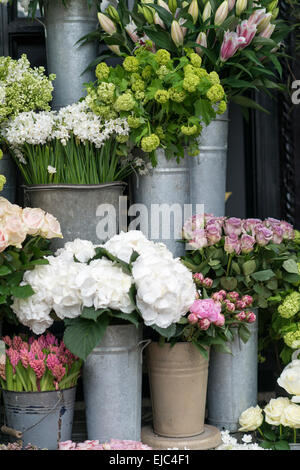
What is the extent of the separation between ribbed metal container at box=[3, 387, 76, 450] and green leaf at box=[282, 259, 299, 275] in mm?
800

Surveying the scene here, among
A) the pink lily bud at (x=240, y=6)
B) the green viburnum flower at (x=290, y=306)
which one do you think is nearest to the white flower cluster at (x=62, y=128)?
the pink lily bud at (x=240, y=6)

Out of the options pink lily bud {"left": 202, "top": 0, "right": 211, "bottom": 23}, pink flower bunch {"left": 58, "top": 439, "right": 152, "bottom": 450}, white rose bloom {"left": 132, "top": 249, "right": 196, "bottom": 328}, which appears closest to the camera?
pink flower bunch {"left": 58, "top": 439, "right": 152, "bottom": 450}

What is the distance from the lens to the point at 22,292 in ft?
5.93

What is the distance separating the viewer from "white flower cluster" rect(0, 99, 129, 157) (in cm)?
210

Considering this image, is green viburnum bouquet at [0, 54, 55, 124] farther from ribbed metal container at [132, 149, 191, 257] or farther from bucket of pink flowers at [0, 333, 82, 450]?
bucket of pink flowers at [0, 333, 82, 450]

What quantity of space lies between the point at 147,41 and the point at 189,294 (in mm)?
890

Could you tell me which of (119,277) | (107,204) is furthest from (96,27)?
(119,277)

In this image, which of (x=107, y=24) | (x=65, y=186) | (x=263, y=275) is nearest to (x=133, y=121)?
(x=65, y=186)

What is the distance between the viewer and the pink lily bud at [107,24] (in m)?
2.25

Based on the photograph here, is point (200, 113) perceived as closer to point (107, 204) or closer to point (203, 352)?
point (107, 204)

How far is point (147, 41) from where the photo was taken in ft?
7.26

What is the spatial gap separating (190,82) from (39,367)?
3.13 ft

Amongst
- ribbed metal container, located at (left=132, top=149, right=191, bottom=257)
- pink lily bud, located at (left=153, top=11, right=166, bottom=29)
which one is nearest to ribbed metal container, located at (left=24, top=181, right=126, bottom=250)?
ribbed metal container, located at (left=132, top=149, right=191, bottom=257)

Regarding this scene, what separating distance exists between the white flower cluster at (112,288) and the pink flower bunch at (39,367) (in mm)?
82
